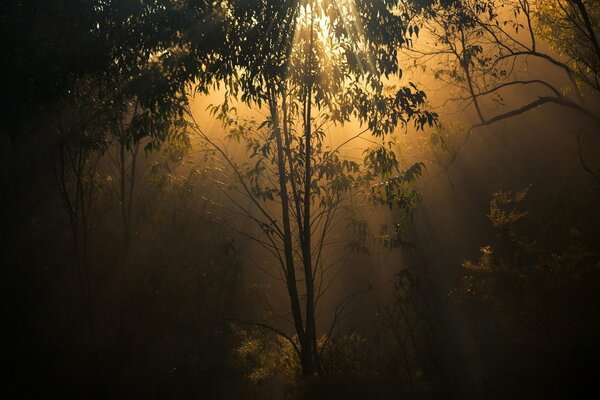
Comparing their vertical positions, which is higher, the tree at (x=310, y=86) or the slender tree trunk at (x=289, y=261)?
the tree at (x=310, y=86)

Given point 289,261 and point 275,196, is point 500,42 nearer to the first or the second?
point 275,196

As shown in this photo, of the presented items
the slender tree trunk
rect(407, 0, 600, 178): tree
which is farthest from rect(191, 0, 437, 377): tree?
rect(407, 0, 600, 178): tree

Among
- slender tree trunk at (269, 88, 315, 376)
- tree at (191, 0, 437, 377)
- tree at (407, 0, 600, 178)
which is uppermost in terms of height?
tree at (407, 0, 600, 178)

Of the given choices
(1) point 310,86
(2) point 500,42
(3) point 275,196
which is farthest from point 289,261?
(2) point 500,42

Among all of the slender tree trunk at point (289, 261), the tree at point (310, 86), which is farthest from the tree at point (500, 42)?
the slender tree trunk at point (289, 261)

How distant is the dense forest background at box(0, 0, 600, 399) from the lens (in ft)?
26.2

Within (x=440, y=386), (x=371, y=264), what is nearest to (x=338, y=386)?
(x=440, y=386)

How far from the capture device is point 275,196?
1011 cm

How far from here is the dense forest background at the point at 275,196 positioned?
7973 mm

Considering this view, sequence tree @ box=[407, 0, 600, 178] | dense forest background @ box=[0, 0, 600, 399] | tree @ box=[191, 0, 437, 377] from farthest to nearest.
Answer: tree @ box=[407, 0, 600, 178], dense forest background @ box=[0, 0, 600, 399], tree @ box=[191, 0, 437, 377]

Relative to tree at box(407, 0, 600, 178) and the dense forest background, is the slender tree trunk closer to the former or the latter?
the dense forest background

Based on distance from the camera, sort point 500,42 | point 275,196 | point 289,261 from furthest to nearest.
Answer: point 500,42
point 275,196
point 289,261

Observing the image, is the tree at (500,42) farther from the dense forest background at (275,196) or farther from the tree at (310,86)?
the tree at (310,86)

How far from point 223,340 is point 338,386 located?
20.8 ft
